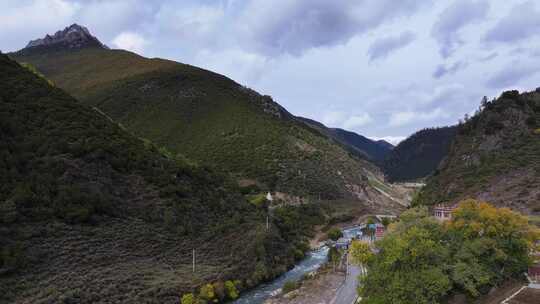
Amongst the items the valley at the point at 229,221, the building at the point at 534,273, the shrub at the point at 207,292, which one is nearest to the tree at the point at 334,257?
the valley at the point at 229,221

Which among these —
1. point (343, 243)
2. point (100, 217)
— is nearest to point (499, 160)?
point (343, 243)

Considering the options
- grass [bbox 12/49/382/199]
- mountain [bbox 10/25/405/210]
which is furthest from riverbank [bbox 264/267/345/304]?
grass [bbox 12/49/382/199]

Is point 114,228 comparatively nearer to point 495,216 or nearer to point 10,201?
point 10,201

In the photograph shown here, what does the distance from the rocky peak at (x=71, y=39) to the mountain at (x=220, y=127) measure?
44.8 meters

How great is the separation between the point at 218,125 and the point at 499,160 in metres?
63.9

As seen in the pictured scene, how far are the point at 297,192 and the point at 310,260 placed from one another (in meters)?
30.3

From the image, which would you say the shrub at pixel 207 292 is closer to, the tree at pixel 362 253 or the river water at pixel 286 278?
the river water at pixel 286 278

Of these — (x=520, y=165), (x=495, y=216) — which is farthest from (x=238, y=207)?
(x=520, y=165)

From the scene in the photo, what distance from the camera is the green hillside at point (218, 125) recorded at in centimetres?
9244

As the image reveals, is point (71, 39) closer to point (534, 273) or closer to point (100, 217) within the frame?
point (100, 217)

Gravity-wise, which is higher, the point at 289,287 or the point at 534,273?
the point at 534,273

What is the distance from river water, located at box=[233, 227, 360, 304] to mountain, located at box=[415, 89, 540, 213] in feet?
77.2

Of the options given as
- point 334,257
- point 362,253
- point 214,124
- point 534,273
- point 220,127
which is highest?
point 214,124

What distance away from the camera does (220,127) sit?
100438 millimetres
